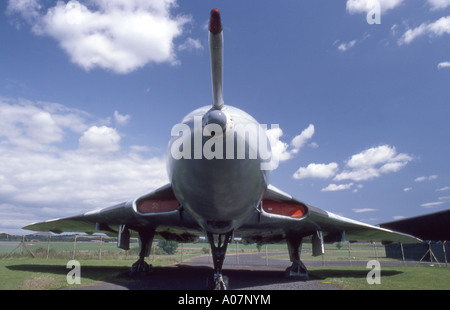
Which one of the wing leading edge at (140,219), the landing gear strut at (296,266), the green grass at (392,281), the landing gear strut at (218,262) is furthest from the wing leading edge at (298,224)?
the wing leading edge at (140,219)

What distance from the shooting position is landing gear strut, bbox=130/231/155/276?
9.31m

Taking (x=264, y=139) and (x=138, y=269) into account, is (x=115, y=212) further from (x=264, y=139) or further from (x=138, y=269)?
(x=264, y=139)

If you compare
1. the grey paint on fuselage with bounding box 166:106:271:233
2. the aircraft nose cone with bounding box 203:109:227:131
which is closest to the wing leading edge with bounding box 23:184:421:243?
the grey paint on fuselage with bounding box 166:106:271:233

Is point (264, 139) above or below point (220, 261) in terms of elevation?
above

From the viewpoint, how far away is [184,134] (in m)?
3.11

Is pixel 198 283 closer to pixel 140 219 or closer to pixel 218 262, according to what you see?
pixel 140 219

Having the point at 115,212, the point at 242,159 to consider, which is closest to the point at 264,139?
the point at 242,159

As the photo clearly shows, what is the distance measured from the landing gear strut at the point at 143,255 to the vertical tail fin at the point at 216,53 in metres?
7.94

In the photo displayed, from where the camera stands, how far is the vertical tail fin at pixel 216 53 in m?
2.43

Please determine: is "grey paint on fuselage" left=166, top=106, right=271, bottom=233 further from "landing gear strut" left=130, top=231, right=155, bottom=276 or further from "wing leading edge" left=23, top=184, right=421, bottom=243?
"landing gear strut" left=130, top=231, right=155, bottom=276

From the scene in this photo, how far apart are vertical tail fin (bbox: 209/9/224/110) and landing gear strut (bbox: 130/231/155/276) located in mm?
7937

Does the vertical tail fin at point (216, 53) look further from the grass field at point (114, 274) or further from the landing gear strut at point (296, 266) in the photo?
the landing gear strut at point (296, 266)

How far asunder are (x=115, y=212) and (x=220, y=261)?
14.6ft

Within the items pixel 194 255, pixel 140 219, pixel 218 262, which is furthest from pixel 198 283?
pixel 194 255
